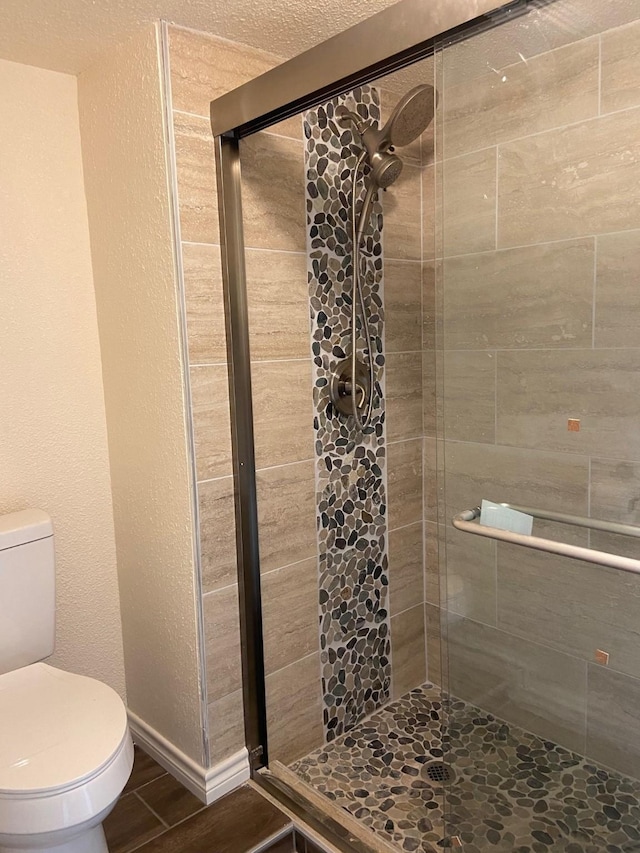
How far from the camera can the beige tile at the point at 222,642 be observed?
1.91 m

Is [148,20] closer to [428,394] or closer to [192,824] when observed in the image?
[428,394]

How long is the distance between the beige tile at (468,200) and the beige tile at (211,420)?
738mm

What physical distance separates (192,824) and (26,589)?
2.60 ft

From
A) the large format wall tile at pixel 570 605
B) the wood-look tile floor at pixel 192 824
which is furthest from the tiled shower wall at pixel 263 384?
the large format wall tile at pixel 570 605

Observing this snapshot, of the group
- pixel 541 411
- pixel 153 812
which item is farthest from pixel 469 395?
pixel 153 812

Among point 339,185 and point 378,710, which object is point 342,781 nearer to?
point 378,710

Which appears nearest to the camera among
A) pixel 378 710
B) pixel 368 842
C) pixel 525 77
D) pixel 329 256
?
pixel 525 77

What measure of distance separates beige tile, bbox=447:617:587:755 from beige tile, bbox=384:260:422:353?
1.09 metres

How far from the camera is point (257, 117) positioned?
166cm

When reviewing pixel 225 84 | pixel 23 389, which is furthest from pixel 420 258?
pixel 23 389

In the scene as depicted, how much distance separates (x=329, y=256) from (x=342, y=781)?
1.63 metres

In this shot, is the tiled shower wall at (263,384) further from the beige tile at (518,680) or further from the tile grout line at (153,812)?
the beige tile at (518,680)

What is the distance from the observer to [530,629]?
1640 mm

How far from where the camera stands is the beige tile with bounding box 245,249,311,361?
1.91 meters
